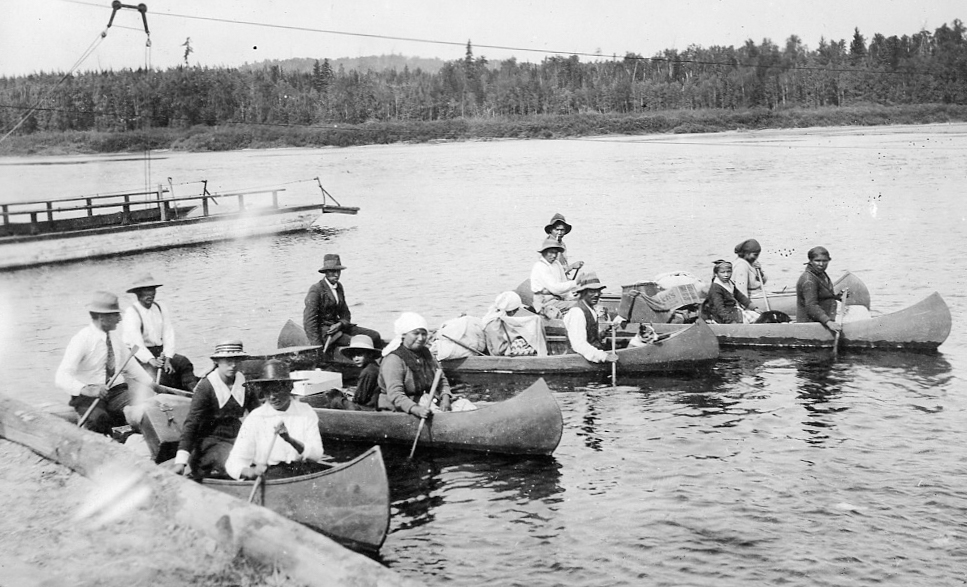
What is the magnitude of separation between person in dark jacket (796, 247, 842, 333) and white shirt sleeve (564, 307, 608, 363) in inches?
148

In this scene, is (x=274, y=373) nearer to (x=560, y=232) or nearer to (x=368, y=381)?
(x=368, y=381)

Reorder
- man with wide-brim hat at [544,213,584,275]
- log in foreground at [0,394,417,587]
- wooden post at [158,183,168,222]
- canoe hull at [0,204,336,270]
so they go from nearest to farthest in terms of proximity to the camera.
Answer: log in foreground at [0,394,417,587]
man with wide-brim hat at [544,213,584,275]
canoe hull at [0,204,336,270]
wooden post at [158,183,168,222]

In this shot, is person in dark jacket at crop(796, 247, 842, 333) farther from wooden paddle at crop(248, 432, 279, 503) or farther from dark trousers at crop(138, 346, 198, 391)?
wooden paddle at crop(248, 432, 279, 503)

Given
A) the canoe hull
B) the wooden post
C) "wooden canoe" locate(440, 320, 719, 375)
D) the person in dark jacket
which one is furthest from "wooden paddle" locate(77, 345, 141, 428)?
the wooden post

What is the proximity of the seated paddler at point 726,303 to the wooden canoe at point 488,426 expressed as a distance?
6016 millimetres

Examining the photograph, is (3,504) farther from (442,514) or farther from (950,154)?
(950,154)

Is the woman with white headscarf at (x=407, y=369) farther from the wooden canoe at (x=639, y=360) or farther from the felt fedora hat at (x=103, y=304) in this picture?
the wooden canoe at (x=639, y=360)

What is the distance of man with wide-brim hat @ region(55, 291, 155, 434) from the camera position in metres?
10.2

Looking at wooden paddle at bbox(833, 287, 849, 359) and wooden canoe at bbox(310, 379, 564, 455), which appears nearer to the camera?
wooden canoe at bbox(310, 379, 564, 455)

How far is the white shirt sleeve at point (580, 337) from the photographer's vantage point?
45.7 ft

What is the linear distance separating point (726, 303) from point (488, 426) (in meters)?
6.80

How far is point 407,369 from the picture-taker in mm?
10711

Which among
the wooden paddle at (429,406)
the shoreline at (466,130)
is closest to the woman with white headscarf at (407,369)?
the wooden paddle at (429,406)

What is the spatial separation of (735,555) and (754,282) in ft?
30.0
